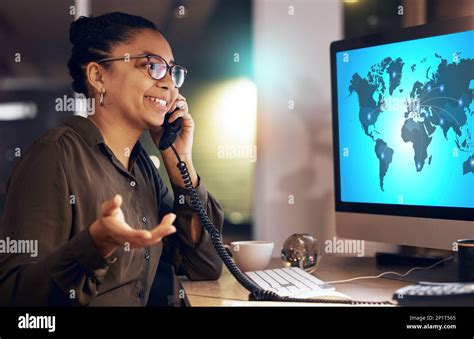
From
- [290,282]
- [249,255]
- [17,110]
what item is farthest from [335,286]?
[17,110]

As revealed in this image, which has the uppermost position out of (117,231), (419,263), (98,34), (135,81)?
(98,34)

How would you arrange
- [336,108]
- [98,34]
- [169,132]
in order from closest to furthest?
1. [98,34]
2. [169,132]
3. [336,108]

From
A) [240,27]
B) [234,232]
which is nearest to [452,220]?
[234,232]

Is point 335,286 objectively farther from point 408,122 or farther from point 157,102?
point 157,102

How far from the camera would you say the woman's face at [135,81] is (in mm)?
1411

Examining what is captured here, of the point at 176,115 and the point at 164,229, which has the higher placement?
the point at 176,115

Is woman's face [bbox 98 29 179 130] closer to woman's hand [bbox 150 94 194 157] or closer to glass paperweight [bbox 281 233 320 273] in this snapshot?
woman's hand [bbox 150 94 194 157]

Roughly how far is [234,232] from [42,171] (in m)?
0.73

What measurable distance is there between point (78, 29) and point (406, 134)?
774 mm

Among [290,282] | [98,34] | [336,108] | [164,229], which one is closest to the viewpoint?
[164,229]

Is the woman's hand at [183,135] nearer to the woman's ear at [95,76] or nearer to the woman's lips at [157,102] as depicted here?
the woman's lips at [157,102]

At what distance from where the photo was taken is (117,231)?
94cm

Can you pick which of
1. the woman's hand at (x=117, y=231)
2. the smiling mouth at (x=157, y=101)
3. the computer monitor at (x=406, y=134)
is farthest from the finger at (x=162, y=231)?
the computer monitor at (x=406, y=134)

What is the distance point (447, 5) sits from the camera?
174cm
